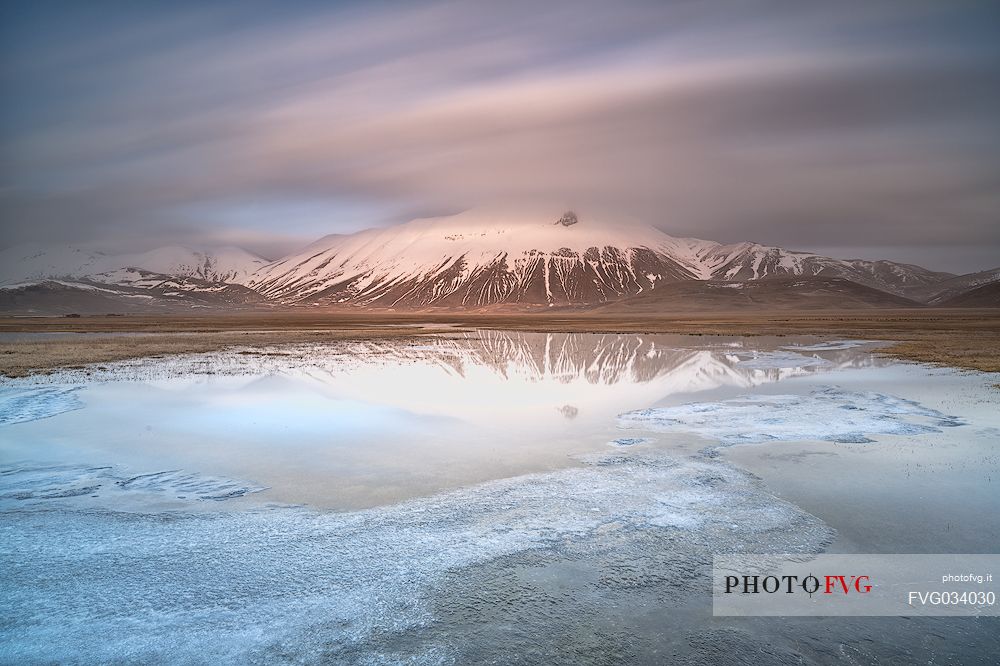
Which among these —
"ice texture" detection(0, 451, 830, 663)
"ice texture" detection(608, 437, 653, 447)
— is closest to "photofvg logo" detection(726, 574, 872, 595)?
"ice texture" detection(0, 451, 830, 663)

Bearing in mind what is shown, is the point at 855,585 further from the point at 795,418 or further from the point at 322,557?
the point at 795,418

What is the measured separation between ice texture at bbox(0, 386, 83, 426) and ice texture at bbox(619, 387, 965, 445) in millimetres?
18991

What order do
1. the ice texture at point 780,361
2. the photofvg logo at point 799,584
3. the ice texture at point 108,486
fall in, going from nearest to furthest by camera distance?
the photofvg logo at point 799,584 → the ice texture at point 108,486 → the ice texture at point 780,361

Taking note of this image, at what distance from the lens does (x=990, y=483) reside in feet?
37.7

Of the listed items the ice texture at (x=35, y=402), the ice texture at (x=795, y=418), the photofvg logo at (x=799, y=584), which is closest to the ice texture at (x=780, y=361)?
the ice texture at (x=795, y=418)

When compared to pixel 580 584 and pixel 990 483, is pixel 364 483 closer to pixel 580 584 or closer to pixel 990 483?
pixel 580 584

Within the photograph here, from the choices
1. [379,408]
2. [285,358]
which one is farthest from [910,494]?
[285,358]

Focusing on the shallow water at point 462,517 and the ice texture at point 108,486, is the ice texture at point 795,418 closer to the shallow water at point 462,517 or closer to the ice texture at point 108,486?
the shallow water at point 462,517

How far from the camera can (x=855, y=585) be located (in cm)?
761

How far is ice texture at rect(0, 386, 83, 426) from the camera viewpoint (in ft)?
64.6

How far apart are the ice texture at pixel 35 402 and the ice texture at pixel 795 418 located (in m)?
19.0

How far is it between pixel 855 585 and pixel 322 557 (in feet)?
23.2

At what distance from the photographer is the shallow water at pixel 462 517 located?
21.5ft

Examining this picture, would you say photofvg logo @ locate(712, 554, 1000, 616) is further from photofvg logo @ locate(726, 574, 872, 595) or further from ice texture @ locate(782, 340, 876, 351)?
ice texture @ locate(782, 340, 876, 351)
